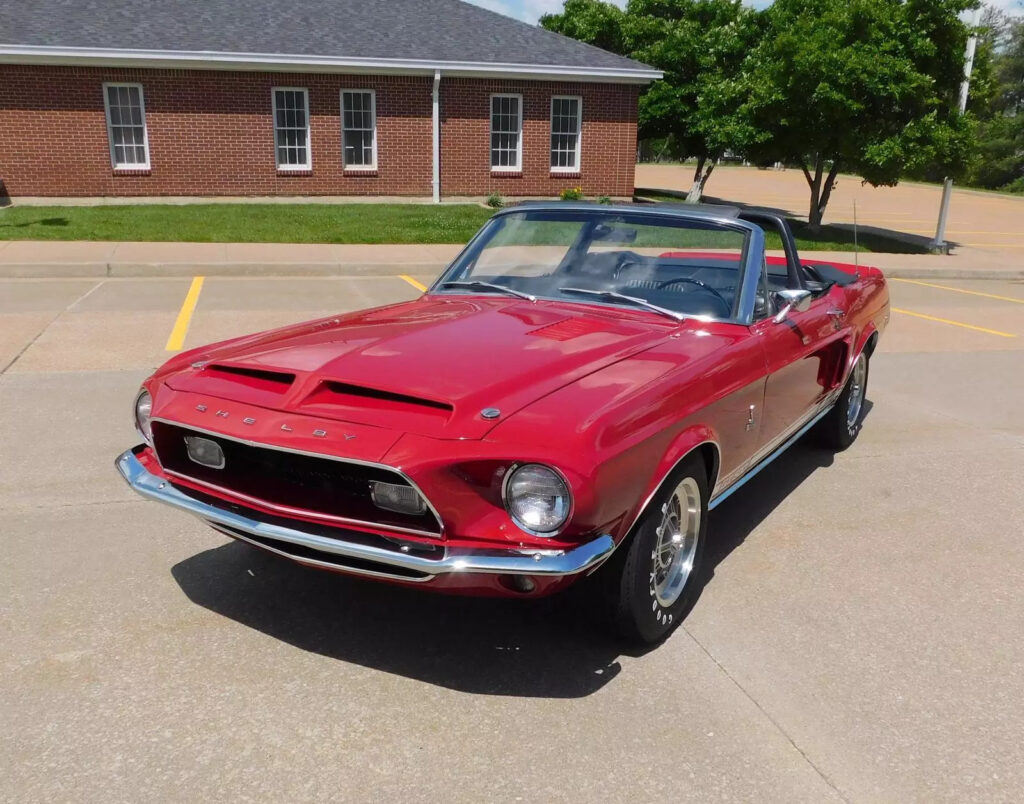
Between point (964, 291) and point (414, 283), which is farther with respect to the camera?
point (964, 291)

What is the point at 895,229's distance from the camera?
23406 mm

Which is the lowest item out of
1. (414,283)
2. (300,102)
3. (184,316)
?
(414,283)

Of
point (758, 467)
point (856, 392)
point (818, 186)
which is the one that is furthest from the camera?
point (818, 186)

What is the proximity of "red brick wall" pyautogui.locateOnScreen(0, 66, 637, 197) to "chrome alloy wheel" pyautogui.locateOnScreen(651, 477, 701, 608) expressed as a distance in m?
19.4

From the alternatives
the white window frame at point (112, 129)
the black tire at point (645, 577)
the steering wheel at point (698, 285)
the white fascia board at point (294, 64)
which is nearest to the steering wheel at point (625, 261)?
the steering wheel at point (698, 285)

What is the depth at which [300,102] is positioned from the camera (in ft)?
69.1

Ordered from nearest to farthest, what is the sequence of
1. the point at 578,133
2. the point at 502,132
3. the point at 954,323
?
the point at 954,323 < the point at 502,132 < the point at 578,133

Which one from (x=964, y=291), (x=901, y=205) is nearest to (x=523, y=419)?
(x=964, y=291)

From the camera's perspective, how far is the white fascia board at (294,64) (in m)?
19.1

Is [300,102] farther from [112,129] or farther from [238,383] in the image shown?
[238,383]

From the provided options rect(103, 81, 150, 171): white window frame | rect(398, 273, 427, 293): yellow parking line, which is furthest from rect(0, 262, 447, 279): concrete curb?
rect(103, 81, 150, 171): white window frame

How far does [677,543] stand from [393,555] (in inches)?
48.6

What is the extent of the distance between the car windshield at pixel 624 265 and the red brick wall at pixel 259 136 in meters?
17.9

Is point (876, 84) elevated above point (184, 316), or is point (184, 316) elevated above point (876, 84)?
point (876, 84)
